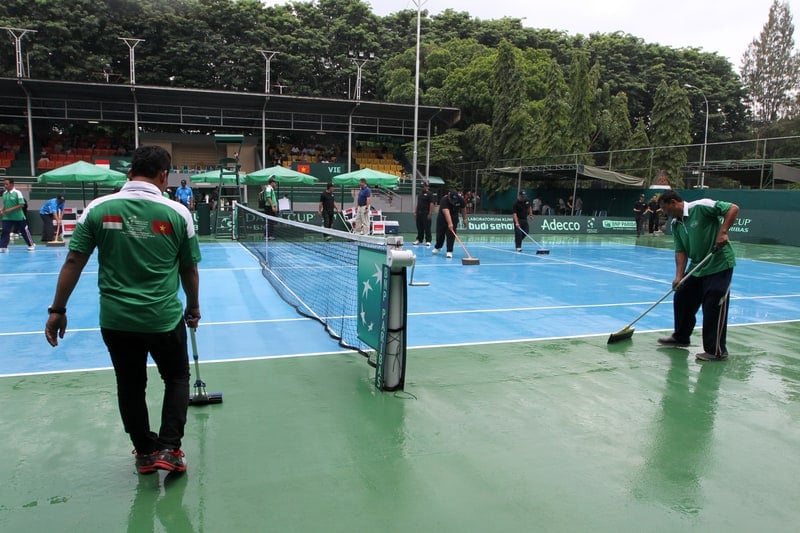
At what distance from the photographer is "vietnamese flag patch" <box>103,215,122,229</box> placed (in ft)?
10.5

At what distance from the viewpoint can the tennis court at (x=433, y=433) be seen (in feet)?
10.6

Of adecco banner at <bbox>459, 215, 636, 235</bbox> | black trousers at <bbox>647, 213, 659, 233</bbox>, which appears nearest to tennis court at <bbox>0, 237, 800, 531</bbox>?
adecco banner at <bbox>459, 215, 636, 235</bbox>

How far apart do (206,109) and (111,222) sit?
35218 millimetres

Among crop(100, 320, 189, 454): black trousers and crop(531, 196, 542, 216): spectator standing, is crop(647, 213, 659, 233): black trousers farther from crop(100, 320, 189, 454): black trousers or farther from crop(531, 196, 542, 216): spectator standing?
crop(100, 320, 189, 454): black trousers

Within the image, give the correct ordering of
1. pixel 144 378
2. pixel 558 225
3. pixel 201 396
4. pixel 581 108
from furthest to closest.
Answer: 1. pixel 581 108
2. pixel 558 225
3. pixel 201 396
4. pixel 144 378

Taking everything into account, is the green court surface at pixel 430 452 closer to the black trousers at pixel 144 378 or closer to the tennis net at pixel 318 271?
the black trousers at pixel 144 378

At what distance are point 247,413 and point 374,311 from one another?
4.50 feet

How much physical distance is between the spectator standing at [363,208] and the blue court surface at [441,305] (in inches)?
168

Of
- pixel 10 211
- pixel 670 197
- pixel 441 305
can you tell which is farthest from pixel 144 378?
pixel 10 211

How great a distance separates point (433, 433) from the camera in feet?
14.0

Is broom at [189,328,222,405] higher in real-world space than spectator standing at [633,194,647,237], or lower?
lower

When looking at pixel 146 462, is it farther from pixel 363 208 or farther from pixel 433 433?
pixel 363 208

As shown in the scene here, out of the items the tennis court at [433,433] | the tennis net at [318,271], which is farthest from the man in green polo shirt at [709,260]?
the tennis net at [318,271]

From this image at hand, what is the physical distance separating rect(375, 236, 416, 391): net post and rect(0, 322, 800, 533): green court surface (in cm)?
17
